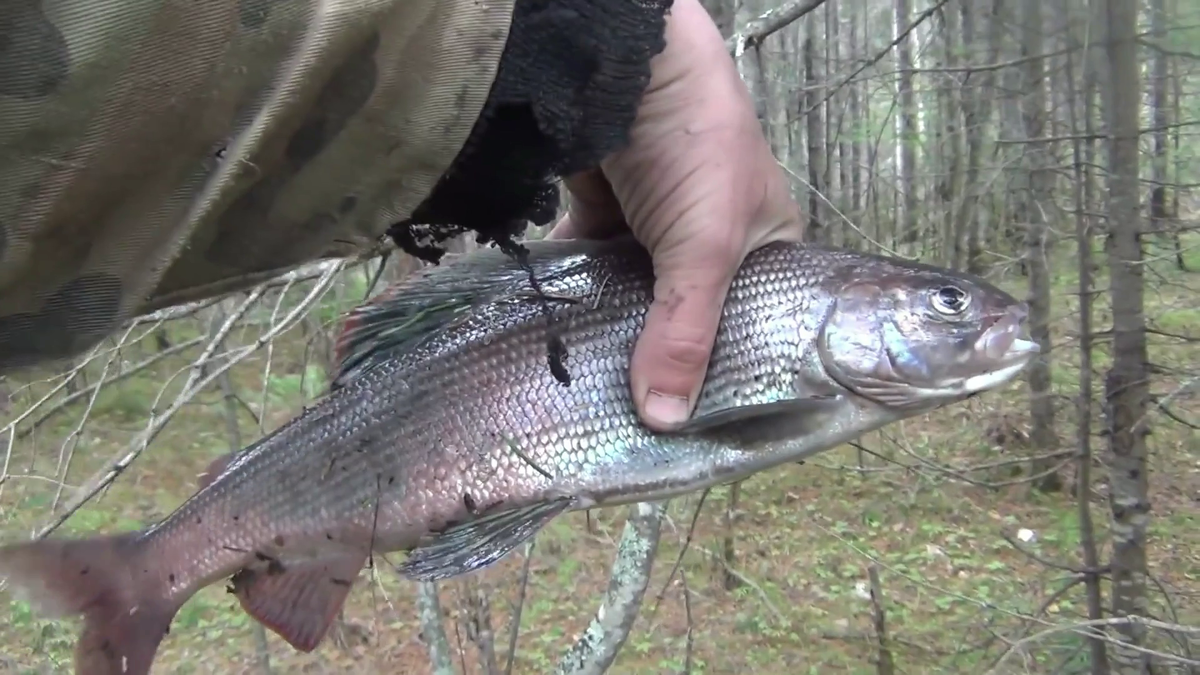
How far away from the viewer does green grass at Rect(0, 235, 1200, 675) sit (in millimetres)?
6418

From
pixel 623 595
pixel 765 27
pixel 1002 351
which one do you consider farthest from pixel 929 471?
pixel 1002 351

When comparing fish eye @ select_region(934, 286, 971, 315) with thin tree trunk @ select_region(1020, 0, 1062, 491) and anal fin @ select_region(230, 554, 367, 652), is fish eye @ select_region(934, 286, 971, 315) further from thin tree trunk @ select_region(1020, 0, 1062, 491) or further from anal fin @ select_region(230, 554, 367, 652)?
thin tree trunk @ select_region(1020, 0, 1062, 491)

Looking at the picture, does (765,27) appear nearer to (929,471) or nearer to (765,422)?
(765,422)

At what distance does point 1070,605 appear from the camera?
652cm

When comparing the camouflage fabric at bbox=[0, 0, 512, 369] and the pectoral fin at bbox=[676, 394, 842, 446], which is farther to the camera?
the pectoral fin at bbox=[676, 394, 842, 446]

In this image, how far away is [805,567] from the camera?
763cm

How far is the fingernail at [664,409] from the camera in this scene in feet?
6.66

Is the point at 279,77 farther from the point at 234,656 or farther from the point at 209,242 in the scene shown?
the point at 234,656

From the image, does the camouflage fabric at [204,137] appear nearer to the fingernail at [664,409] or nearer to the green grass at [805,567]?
the fingernail at [664,409]

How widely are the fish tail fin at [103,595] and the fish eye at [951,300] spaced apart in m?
1.75

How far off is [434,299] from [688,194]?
69cm

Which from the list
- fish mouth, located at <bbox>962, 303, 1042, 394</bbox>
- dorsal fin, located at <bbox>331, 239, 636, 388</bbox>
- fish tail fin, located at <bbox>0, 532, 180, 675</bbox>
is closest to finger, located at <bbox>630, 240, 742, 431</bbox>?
dorsal fin, located at <bbox>331, 239, 636, 388</bbox>

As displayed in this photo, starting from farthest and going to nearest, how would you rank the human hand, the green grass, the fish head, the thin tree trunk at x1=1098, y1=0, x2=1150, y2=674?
the green grass, the thin tree trunk at x1=1098, y1=0, x2=1150, y2=674, the fish head, the human hand

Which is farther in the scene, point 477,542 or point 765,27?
point 765,27
